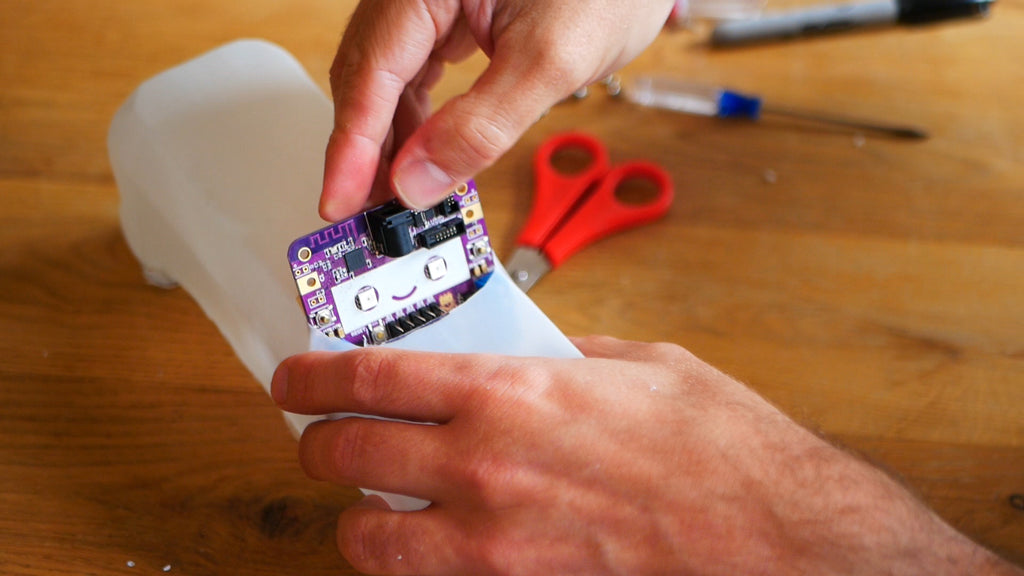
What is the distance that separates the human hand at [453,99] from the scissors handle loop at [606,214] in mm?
156

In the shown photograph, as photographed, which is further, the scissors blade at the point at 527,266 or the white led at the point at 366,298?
the scissors blade at the point at 527,266

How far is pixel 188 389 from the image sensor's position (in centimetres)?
84

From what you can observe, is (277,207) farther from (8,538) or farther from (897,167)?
(897,167)

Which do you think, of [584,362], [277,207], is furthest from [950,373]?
[277,207]

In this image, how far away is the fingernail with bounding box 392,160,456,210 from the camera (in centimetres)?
68

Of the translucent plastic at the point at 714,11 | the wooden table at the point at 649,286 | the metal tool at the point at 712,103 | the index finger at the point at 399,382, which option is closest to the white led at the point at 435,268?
the index finger at the point at 399,382

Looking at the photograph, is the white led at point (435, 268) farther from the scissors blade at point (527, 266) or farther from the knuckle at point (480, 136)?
the scissors blade at point (527, 266)

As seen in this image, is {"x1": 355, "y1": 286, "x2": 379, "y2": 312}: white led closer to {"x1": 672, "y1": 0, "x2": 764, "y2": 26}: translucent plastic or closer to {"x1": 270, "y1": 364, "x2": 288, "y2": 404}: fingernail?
{"x1": 270, "y1": 364, "x2": 288, "y2": 404}: fingernail

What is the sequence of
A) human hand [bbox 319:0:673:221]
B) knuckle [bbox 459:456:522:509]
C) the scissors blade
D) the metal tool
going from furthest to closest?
the metal tool < the scissors blade < human hand [bbox 319:0:673:221] < knuckle [bbox 459:456:522:509]

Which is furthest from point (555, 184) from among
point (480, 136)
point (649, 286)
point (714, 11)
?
point (714, 11)

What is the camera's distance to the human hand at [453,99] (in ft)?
2.30

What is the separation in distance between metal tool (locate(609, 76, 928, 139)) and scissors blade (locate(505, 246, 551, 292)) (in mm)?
294

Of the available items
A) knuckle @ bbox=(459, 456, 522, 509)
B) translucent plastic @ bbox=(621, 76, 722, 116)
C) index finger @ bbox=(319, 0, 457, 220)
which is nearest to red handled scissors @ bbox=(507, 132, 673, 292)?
translucent plastic @ bbox=(621, 76, 722, 116)

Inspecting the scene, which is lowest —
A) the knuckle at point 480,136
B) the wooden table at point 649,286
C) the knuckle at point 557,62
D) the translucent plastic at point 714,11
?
the wooden table at point 649,286
